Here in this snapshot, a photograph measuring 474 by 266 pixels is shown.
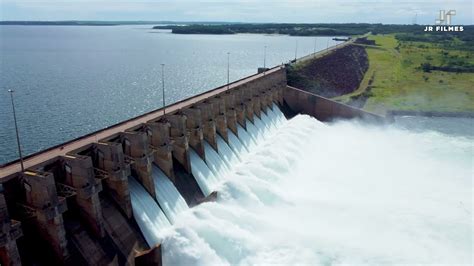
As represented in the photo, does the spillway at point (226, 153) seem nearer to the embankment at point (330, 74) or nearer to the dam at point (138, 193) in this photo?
the dam at point (138, 193)

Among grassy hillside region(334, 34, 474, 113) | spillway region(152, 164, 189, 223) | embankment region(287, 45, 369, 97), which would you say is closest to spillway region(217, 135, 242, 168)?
spillway region(152, 164, 189, 223)

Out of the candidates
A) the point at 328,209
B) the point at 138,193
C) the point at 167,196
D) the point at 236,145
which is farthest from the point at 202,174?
the point at 328,209

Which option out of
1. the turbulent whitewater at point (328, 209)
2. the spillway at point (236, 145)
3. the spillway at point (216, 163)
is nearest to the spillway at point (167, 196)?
the turbulent whitewater at point (328, 209)

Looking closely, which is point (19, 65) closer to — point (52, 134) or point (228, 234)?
point (52, 134)

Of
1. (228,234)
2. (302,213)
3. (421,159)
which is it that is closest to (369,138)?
(421,159)

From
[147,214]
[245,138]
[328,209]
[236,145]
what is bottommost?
[328,209]

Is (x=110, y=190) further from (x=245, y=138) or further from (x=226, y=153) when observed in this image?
(x=245, y=138)

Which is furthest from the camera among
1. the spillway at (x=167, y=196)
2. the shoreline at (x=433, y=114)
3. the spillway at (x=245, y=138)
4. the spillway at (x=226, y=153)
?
the shoreline at (x=433, y=114)
